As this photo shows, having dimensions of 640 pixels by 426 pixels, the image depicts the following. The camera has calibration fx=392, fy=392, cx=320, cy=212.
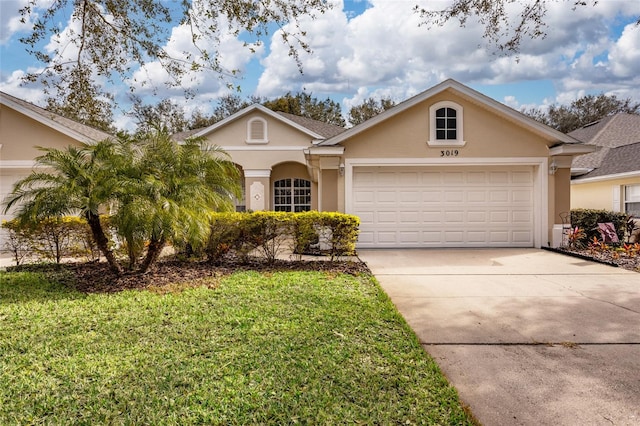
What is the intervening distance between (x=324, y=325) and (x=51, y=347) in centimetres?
290

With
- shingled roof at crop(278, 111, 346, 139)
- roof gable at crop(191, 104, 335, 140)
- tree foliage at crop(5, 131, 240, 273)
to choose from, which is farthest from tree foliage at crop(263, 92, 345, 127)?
tree foliage at crop(5, 131, 240, 273)

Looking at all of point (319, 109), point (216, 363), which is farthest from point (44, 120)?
point (319, 109)

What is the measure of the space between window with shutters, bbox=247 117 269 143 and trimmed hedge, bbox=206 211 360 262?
9.66 m

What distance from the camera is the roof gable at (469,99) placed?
36.3ft

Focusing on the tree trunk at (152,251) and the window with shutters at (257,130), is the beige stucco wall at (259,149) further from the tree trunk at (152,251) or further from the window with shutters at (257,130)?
the tree trunk at (152,251)

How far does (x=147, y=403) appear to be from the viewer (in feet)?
9.74

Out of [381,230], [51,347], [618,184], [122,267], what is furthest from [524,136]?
[51,347]

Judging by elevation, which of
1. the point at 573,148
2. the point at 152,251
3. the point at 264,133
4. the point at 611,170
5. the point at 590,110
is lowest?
the point at 152,251

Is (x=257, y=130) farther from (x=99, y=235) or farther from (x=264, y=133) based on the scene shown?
(x=99, y=235)

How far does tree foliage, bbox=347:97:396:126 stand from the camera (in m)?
35.1

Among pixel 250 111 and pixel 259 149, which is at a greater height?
pixel 250 111

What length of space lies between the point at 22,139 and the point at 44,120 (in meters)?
1.01

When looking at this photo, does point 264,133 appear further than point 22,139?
Yes

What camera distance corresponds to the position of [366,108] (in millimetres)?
35594
